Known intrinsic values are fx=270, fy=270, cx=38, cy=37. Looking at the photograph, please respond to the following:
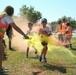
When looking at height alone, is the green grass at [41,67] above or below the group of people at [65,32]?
below

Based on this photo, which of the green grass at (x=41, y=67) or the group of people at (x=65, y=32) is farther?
the group of people at (x=65, y=32)

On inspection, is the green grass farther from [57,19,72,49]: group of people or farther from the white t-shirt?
[57,19,72,49]: group of people

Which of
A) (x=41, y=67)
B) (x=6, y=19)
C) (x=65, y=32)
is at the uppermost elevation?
(x=6, y=19)

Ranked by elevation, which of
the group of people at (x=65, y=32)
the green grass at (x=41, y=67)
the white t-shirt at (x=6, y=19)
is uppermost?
the white t-shirt at (x=6, y=19)

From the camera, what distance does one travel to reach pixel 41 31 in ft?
31.2

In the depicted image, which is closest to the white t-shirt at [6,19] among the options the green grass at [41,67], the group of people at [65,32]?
the green grass at [41,67]

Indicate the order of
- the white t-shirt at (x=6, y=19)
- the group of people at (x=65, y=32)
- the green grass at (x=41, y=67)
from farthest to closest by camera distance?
the group of people at (x=65, y=32) < the green grass at (x=41, y=67) < the white t-shirt at (x=6, y=19)

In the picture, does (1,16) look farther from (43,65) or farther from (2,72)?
(43,65)

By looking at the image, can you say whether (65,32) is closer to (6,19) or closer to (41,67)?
(41,67)

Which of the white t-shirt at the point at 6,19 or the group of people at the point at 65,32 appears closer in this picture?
the white t-shirt at the point at 6,19

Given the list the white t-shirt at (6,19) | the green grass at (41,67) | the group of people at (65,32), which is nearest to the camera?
the white t-shirt at (6,19)

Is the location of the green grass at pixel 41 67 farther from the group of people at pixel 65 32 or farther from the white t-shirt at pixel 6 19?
the group of people at pixel 65 32

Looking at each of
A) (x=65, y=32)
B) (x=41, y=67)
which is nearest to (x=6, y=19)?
(x=41, y=67)

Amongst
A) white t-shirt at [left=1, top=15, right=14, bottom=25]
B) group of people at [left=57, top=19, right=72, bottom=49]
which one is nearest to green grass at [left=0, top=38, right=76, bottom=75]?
white t-shirt at [left=1, top=15, right=14, bottom=25]
